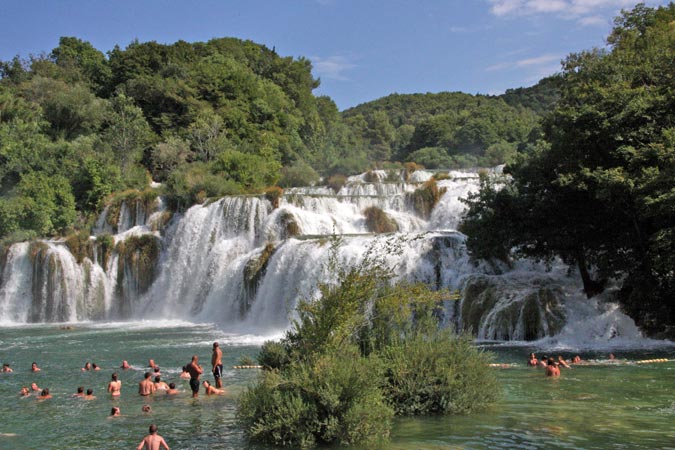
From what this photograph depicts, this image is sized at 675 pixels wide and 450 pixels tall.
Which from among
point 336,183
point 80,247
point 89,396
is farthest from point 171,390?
point 336,183

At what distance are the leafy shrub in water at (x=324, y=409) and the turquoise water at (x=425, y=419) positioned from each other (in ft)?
1.50

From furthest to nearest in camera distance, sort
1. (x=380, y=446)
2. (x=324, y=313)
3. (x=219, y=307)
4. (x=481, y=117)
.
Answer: (x=481, y=117)
(x=219, y=307)
(x=324, y=313)
(x=380, y=446)

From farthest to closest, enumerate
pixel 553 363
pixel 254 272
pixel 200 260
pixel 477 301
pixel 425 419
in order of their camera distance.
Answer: pixel 200 260, pixel 254 272, pixel 477 301, pixel 553 363, pixel 425 419

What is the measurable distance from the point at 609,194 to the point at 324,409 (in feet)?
40.9

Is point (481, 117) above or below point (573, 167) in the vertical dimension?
above

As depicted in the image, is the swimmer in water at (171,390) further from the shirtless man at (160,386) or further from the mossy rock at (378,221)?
the mossy rock at (378,221)

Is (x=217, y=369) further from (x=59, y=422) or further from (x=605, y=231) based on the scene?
(x=605, y=231)

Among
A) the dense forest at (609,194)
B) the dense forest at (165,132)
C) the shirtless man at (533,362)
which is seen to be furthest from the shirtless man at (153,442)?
the dense forest at (165,132)

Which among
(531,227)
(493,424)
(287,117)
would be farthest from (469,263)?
(287,117)

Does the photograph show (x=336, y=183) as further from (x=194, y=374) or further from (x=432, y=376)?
(x=432, y=376)

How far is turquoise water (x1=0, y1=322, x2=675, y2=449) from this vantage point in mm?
11586

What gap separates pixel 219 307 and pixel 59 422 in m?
19.4

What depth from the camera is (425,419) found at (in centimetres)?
1277

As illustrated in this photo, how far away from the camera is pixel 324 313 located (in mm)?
12344
